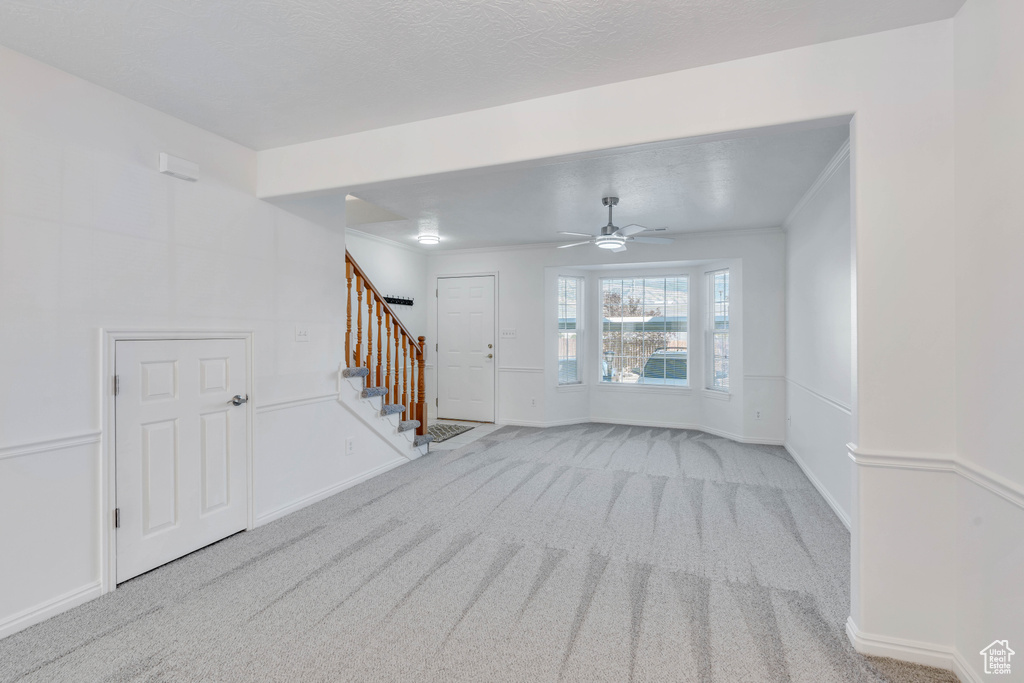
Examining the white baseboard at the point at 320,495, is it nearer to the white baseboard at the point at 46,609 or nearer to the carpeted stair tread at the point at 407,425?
the carpeted stair tread at the point at 407,425

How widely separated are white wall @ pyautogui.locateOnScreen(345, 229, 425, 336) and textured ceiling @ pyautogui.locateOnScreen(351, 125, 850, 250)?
28 cm

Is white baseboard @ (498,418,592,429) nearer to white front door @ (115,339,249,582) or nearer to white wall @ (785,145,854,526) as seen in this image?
white wall @ (785,145,854,526)

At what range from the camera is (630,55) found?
6.75 ft

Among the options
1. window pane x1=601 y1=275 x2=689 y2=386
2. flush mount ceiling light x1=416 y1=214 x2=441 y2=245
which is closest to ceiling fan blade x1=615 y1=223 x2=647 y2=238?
flush mount ceiling light x1=416 y1=214 x2=441 y2=245

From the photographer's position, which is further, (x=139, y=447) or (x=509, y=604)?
(x=139, y=447)

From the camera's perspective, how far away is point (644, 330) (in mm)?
6547

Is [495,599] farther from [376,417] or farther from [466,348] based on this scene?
[466,348]

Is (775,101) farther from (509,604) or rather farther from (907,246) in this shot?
(509,604)

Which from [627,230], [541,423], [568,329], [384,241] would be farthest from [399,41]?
[541,423]

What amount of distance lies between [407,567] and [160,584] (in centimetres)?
127

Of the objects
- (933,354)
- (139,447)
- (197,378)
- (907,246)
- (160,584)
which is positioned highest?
(907,246)

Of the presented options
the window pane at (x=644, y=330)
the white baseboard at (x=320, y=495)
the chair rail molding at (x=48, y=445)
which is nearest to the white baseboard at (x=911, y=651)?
the white baseboard at (x=320, y=495)

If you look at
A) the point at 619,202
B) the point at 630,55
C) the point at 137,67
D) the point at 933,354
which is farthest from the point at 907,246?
the point at 137,67

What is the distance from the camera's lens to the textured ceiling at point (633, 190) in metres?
3.02
